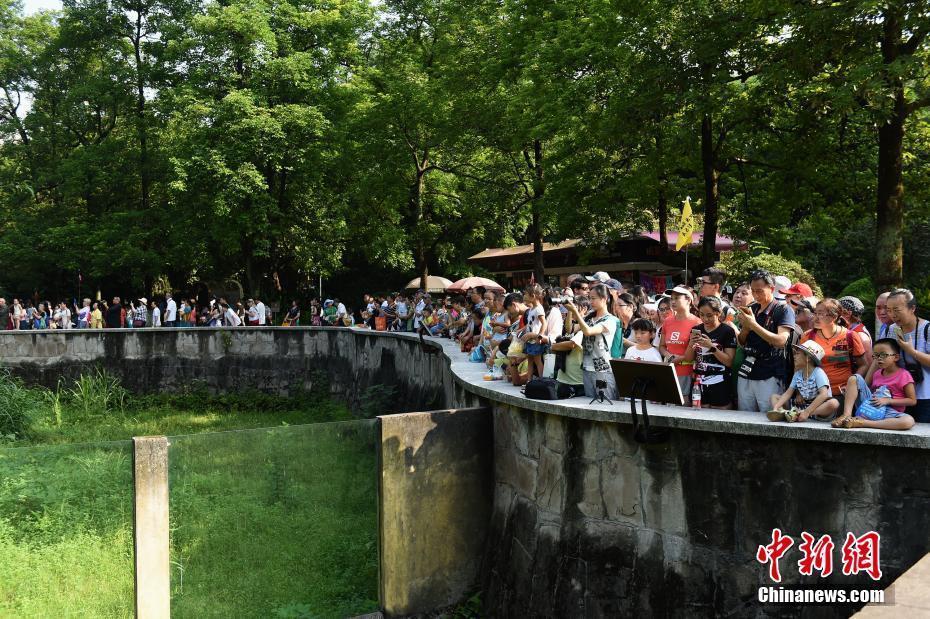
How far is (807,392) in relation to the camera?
18.9 ft

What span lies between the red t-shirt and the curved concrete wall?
919 millimetres

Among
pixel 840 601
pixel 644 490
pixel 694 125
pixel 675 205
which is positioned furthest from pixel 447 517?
pixel 675 205

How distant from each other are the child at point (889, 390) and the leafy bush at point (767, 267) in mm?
10081

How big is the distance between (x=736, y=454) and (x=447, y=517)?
10.0 feet

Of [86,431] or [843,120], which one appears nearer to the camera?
[843,120]

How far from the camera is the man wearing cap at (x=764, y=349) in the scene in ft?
20.8

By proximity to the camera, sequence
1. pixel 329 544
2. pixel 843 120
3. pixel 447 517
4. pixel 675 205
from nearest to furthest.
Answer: pixel 329 544
pixel 447 517
pixel 843 120
pixel 675 205

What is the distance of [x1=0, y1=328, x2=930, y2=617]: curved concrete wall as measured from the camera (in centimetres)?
501

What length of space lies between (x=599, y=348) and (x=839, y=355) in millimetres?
2156

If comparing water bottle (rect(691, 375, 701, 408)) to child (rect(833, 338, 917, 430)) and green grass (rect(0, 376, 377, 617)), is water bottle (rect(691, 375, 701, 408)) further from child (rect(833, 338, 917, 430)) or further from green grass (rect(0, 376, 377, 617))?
green grass (rect(0, 376, 377, 617))

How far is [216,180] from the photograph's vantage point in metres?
30.2

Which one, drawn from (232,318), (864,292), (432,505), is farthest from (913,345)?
(232,318)

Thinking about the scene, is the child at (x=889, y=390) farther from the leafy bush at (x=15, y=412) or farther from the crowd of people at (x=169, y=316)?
the crowd of people at (x=169, y=316)

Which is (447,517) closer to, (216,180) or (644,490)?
(644,490)
